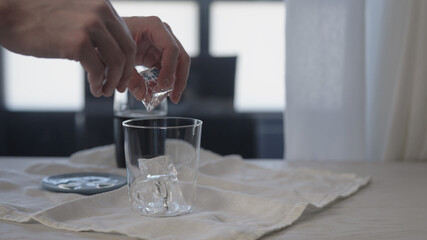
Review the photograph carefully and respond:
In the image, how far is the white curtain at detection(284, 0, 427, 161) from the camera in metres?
1.40

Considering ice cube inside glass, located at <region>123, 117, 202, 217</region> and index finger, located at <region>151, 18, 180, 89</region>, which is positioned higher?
index finger, located at <region>151, 18, 180, 89</region>

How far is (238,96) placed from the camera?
3520 mm

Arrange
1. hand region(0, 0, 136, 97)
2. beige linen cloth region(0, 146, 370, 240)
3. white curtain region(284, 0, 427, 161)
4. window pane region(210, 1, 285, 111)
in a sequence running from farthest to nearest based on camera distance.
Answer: window pane region(210, 1, 285, 111), white curtain region(284, 0, 427, 161), beige linen cloth region(0, 146, 370, 240), hand region(0, 0, 136, 97)

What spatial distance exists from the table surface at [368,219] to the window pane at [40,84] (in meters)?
2.93

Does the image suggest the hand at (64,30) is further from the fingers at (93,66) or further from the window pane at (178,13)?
the window pane at (178,13)

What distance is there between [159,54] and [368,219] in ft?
1.41

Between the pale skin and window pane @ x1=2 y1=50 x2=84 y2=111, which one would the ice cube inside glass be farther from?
window pane @ x1=2 y1=50 x2=84 y2=111

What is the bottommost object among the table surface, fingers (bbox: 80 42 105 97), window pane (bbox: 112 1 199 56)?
the table surface

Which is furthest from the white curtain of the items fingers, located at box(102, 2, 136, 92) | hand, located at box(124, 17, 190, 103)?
fingers, located at box(102, 2, 136, 92)

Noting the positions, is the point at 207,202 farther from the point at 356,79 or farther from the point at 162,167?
the point at 356,79

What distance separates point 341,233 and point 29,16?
0.49 metres

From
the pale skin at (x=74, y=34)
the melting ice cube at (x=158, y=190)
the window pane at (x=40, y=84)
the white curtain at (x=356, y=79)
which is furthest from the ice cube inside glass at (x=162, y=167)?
the window pane at (x=40, y=84)

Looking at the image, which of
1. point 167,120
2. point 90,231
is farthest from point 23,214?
point 167,120

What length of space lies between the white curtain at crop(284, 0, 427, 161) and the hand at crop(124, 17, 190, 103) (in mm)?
562
